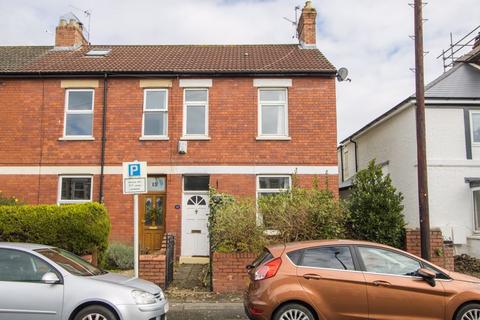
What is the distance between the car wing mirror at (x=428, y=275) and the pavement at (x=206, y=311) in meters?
3.32

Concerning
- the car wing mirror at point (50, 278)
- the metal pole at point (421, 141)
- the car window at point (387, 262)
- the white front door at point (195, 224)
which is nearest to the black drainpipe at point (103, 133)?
the white front door at point (195, 224)

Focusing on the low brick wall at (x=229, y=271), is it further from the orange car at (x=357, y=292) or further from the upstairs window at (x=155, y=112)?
the upstairs window at (x=155, y=112)

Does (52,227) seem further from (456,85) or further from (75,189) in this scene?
(456,85)

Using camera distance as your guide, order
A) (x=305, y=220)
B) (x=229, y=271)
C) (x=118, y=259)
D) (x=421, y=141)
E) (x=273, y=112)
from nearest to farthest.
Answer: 1. (x=421, y=141)
2. (x=229, y=271)
3. (x=305, y=220)
4. (x=118, y=259)
5. (x=273, y=112)

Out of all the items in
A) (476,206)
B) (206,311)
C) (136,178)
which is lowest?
(206,311)

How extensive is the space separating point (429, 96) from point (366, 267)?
34.5 feet

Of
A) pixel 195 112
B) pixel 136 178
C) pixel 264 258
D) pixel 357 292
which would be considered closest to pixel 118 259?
pixel 136 178

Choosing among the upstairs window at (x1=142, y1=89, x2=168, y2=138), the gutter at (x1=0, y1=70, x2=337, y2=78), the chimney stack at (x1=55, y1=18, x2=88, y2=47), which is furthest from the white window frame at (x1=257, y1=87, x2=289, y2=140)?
the chimney stack at (x1=55, y1=18, x2=88, y2=47)

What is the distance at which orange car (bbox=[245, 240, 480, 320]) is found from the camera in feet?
21.6

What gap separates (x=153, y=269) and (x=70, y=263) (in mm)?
3421

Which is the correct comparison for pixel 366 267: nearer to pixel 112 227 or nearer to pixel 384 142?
pixel 112 227

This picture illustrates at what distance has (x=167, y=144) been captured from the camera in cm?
1538

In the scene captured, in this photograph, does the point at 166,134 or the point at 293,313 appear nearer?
the point at 293,313

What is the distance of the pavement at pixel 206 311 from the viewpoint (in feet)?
28.1
